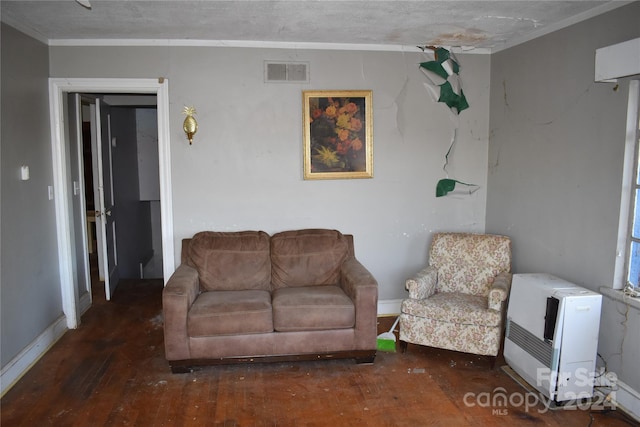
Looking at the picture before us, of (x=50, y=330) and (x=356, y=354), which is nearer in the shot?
(x=356, y=354)

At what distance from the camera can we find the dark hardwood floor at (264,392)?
8.57 ft

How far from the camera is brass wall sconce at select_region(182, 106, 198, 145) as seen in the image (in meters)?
3.76

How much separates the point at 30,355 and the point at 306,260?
2003mm

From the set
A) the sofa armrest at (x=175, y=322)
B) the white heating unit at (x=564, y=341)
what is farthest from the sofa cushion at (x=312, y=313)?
the white heating unit at (x=564, y=341)

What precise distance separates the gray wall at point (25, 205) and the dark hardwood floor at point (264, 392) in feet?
1.07

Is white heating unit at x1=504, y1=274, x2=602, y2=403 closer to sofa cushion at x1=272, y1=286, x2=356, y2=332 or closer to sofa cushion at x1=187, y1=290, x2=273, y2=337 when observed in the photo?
sofa cushion at x1=272, y1=286, x2=356, y2=332

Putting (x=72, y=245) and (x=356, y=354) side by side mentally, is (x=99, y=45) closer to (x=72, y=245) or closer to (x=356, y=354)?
(x=72, y=245)

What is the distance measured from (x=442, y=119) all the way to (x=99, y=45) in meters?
2.87

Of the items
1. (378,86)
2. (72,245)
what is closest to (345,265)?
(378,86)

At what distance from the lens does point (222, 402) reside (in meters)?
2.80

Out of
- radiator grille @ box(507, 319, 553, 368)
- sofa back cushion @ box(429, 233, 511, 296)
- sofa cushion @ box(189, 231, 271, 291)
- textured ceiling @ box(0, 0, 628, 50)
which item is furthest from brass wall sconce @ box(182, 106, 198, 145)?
radiator grille @ box(507, 319, 553, 368)

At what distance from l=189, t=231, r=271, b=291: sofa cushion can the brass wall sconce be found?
0.81m

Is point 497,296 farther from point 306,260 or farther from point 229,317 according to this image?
point 229,317

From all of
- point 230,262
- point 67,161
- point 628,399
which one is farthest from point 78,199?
point 628,399
